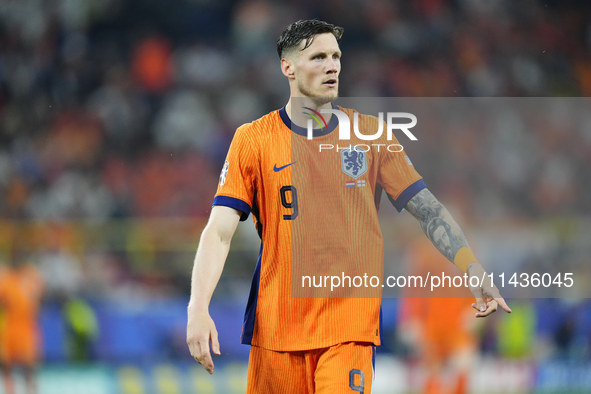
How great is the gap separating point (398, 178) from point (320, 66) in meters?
0.57

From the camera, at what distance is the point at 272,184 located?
105 inches

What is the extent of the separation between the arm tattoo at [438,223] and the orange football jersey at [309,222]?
0.15ft

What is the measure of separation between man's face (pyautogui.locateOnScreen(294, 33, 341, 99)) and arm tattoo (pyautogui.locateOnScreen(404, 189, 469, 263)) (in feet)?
1.85

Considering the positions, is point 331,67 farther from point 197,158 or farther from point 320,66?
point 197,158

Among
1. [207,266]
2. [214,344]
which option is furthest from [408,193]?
[214,344]

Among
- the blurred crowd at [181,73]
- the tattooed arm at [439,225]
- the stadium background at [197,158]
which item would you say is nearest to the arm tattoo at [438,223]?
the tattooed arm at [439,225]

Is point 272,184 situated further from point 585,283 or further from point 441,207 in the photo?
point 585,283

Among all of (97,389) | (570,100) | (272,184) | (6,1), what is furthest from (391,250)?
(6,1)

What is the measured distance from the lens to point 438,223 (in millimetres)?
2674

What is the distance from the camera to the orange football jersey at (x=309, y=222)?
2.58 m

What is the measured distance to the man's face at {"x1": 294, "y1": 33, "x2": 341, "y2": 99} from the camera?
2.70 m

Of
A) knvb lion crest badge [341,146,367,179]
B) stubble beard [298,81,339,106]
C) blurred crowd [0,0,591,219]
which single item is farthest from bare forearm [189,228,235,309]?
blurred crowd [0,0,591,219]

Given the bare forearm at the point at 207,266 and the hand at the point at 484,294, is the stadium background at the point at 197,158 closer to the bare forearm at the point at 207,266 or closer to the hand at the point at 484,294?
the hand at the point at 484,294

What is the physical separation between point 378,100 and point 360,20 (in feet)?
8.11
